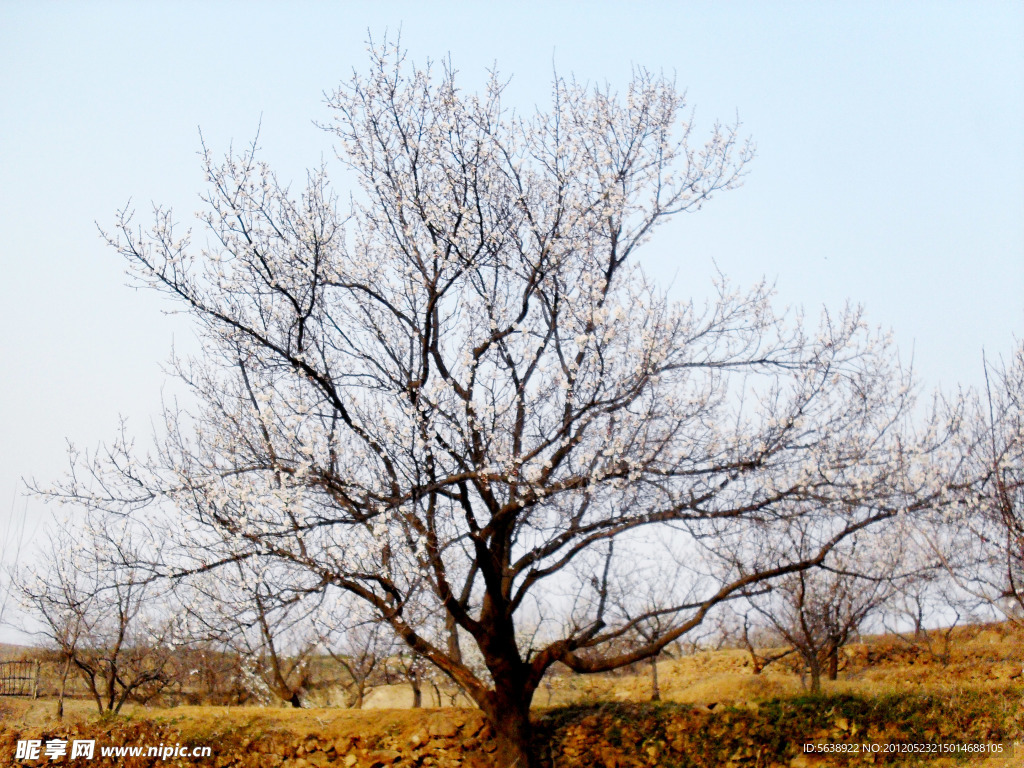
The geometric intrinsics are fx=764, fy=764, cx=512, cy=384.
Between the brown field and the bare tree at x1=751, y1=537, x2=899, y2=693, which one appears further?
the bare tree at x1=751, y1=537, x2=899, y2=693

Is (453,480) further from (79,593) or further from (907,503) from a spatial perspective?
(79,593)

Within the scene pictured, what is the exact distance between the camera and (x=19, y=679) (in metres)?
18.7

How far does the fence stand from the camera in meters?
17.6

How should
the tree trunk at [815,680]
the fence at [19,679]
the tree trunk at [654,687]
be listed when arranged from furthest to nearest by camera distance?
the fence at [19,679] < the tree trunk at [654,687] < the tree trunk at [815,680]

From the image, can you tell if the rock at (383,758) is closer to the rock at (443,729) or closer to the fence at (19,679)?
the rock at (443,729)

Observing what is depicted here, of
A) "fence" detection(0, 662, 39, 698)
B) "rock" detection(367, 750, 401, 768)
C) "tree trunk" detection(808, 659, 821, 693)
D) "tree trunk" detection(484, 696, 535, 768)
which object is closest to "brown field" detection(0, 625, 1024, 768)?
"rock" detection(367, 750, 401, 768)

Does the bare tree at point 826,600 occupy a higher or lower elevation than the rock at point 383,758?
higher

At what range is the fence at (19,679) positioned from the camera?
17558mm

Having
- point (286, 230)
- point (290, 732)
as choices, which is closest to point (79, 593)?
point (290, 732)

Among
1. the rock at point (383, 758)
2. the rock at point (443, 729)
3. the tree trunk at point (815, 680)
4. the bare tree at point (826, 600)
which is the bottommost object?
the rock at point (383, 758)

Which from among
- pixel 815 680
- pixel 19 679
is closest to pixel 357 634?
pixel 815 680

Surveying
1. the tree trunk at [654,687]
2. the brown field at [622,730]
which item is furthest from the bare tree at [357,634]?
the tree trunk at [654,687]

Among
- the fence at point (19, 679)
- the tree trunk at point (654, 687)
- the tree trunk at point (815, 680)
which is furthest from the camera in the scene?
the fence at point (19, 679)

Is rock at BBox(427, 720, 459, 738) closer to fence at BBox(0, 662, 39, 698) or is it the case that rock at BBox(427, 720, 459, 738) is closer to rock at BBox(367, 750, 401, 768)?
rock at BBox(367, 750, 401, 768)
